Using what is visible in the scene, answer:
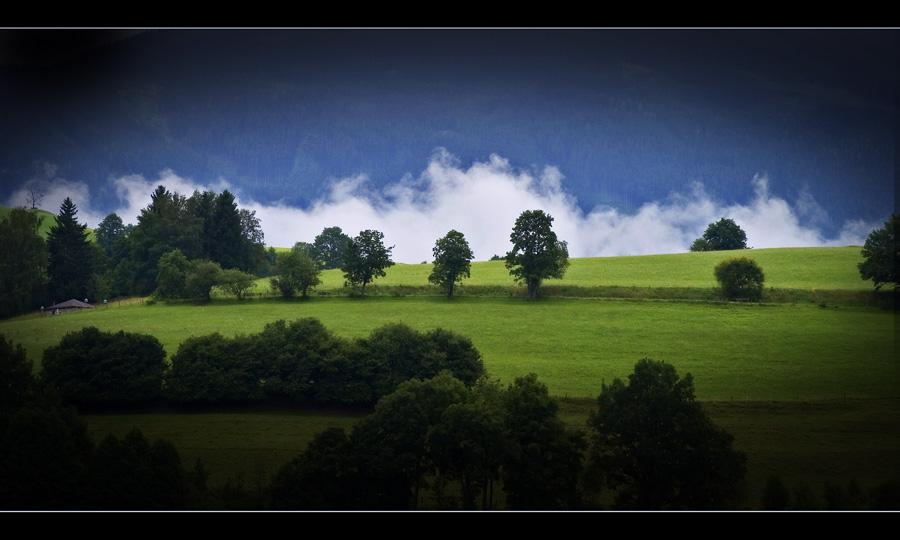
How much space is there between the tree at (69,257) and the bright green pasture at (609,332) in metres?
1.19

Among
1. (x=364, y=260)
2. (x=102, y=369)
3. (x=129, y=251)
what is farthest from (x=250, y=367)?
(x=129, y=251)

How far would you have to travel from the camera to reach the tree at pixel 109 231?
81.1 ft

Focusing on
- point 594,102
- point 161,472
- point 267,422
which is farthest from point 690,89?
point 161,472

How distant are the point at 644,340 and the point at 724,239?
20.1 m

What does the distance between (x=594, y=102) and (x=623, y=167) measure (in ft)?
13.2

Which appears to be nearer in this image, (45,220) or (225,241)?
(45,220)

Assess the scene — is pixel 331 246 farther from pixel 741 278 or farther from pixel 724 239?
pixel 724 239

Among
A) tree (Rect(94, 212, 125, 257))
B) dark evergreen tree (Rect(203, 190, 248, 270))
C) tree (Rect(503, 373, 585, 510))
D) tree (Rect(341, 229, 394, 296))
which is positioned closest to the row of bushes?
tree (Rect(503, 373, 585, 510))

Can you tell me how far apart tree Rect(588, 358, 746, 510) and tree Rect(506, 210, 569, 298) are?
13.6 m

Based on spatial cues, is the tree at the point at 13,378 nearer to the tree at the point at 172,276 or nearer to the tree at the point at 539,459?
the tree at the point at 172,276

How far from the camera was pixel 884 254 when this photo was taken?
22859 mm

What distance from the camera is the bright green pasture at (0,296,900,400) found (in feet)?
69.8

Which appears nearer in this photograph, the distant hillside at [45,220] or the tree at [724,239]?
the distant hillside at [45,220]

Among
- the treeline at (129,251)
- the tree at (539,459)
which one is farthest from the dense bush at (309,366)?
the treeline at (129,251)
